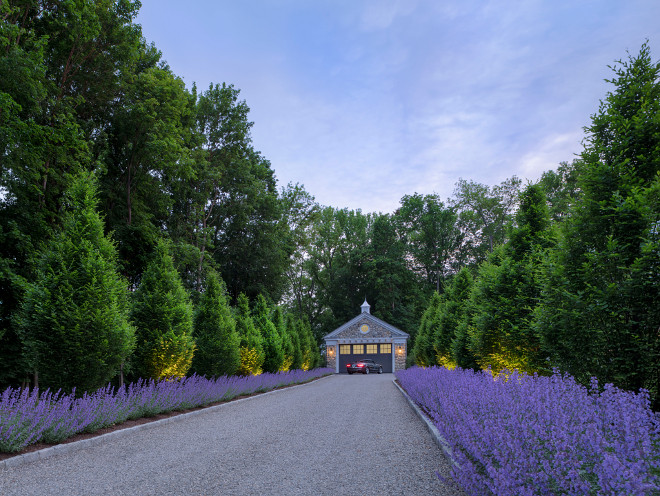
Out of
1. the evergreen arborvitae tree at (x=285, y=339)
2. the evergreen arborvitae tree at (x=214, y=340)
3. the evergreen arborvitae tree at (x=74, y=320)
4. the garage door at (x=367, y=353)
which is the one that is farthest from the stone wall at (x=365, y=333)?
the evergreen arborvitae tree at (x=74, y=320)

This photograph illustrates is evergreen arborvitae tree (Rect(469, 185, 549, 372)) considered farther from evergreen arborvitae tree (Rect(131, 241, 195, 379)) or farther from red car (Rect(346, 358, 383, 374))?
red car (Rect(346, 358, 383, 374))

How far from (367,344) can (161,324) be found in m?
30.3

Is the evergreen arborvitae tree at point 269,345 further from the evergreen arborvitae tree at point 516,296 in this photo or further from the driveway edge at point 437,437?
the evergreen arborvitae tree at point 516,296

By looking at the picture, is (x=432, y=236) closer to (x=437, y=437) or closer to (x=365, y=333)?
(x=365, y=333)

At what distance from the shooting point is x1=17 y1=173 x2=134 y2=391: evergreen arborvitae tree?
7.33m

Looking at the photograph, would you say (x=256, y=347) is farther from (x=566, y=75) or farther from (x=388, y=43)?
(x=566, y=75)

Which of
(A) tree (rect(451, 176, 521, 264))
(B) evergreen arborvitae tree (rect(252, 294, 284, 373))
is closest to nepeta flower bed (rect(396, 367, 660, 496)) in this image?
(B) evergreen arborvitae tree (rect(252, 294, 284, 373))

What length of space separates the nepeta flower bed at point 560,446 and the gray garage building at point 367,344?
3510 cm

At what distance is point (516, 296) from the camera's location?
948 centimetres

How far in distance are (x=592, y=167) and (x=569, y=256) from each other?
1411 mm

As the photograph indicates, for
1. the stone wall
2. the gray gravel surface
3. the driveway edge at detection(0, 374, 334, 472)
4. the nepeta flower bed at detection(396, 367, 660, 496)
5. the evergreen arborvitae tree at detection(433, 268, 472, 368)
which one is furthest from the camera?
the stone wall

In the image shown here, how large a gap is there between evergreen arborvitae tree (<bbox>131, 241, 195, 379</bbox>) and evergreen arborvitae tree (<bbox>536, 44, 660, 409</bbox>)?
9396 millimetres

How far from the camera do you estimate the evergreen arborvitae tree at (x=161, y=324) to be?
1069 cm

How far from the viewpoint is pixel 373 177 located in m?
28.5
